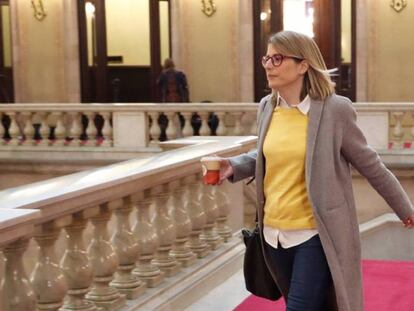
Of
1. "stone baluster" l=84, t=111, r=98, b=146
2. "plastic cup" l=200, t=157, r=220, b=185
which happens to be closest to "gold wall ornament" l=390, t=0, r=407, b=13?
"stone baluster" l=84, t=111, r=98, b=146

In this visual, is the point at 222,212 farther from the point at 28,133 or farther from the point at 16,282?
the point at 28,133

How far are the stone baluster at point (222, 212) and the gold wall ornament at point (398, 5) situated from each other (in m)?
9.87

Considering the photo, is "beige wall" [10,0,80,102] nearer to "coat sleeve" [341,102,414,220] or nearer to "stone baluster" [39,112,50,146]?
"stone baluster" [39,112,50,146]

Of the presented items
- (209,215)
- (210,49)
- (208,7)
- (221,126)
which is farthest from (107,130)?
(209,215)

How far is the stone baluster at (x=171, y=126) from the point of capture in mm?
11719

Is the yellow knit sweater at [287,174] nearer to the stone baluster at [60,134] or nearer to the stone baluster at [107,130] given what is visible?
the stone baluster at [107,130]

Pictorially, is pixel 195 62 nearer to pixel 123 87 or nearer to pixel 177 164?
pixel 123 87

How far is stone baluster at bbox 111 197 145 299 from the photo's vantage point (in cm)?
425

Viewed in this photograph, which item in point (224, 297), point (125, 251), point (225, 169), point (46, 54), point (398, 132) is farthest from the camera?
point (46, 54)

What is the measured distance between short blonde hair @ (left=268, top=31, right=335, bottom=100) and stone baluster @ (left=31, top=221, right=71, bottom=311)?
3.91 feet

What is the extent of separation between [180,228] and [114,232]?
869 mm

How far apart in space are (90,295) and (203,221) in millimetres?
1504

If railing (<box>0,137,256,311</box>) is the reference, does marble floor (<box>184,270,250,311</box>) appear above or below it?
below

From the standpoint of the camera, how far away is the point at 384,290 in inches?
205
